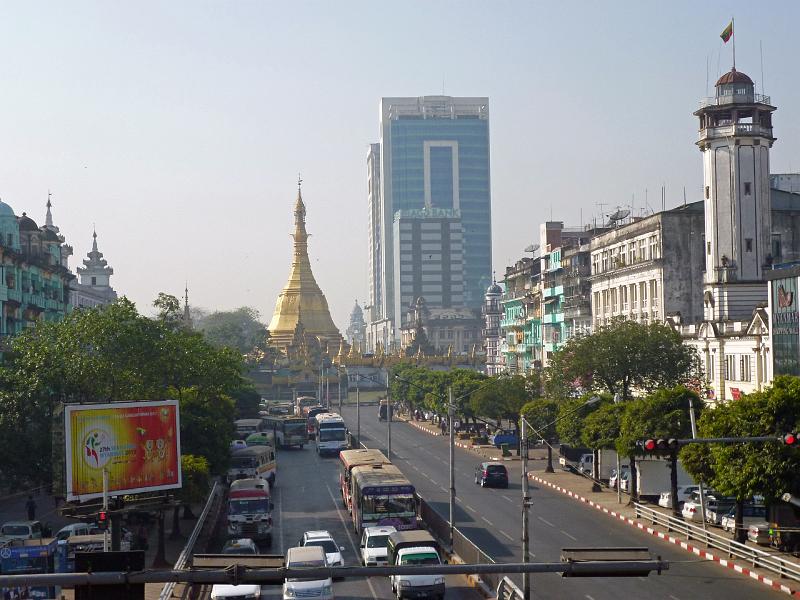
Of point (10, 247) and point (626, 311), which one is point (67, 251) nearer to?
point (10, 247)

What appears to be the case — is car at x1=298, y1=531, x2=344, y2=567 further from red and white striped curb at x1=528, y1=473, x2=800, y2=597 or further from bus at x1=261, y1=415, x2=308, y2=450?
bus at x1=261, y1=415, x2=308, y2=450

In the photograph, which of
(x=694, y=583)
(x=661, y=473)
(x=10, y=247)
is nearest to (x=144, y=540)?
(x=694, y=583)

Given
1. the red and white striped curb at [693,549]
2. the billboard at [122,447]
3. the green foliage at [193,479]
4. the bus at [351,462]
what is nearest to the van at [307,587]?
the billboard at [122,447]

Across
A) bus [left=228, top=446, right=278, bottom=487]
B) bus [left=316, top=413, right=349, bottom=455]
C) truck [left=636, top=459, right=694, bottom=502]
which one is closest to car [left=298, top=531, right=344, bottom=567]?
truck [left=636, top=459, right=694, bottom=502]

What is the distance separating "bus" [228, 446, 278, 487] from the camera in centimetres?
6562

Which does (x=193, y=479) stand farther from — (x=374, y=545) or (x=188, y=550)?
(x=374, y=545)

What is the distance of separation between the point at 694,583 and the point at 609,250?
58658 millimetres

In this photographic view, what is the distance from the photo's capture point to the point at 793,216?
77438 mm

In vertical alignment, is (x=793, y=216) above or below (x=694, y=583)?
above

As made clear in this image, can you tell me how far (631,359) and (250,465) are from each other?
22.4 metres

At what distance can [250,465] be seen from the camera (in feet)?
217

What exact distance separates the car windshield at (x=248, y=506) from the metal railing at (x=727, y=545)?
15917 mm

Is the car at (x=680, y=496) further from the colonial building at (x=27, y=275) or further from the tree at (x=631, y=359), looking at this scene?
the colonial building at (x=27, y=275)

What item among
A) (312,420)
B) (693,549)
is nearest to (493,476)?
(693,549)
